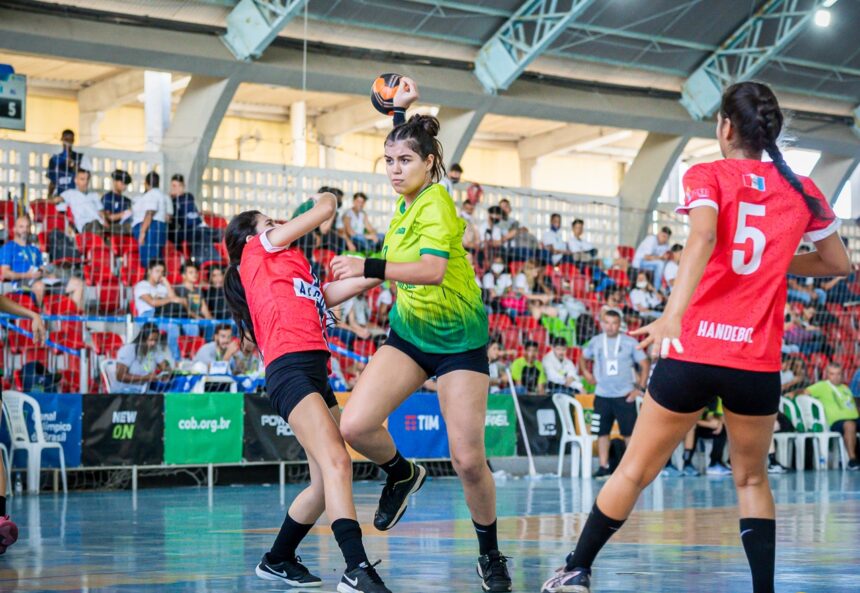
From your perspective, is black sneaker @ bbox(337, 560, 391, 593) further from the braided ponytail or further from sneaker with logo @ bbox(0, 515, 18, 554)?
sneaker with logo @ bbox(0, 515, 18, 554)

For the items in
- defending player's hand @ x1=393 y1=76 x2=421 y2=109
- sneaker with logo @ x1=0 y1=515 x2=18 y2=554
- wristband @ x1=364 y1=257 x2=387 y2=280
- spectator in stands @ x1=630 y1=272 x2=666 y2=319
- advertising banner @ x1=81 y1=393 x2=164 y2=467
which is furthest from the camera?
spectator in stands @ x1=630 y1=272 x2=666 y2=319

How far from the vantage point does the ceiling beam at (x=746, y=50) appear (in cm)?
2452

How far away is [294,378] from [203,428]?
912 centimetres

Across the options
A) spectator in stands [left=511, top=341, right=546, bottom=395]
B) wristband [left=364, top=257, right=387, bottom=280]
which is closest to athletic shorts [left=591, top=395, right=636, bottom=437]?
spectator in stands [left=511, top=341, right=546, bottom=395]

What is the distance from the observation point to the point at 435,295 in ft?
18.9

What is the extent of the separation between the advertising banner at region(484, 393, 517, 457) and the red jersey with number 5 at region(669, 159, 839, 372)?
11.9 meters

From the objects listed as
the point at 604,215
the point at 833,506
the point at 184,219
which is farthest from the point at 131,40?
the point at 833,506

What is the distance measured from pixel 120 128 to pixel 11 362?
1454 cm

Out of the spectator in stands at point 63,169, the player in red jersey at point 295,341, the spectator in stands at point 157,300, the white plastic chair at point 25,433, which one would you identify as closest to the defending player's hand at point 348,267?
the player in red jersey at point 295,341

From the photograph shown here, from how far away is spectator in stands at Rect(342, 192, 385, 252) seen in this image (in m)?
18.9

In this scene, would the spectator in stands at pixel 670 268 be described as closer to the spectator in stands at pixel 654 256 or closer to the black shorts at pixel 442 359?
the spectator in stands at pixel 654 256

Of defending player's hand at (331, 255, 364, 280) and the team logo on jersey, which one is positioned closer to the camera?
the team logo on jersey

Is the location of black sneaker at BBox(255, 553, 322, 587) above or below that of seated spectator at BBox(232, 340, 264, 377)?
below

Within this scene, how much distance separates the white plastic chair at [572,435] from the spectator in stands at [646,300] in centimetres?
389
